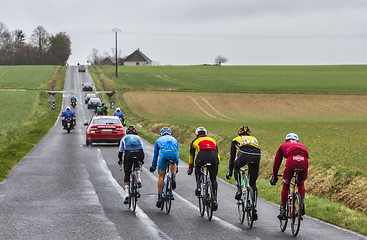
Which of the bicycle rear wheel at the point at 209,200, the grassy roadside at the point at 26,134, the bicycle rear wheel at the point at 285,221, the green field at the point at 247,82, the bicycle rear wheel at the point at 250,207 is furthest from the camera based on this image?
the green field at the point at 247,82

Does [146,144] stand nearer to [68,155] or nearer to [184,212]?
[68,155]

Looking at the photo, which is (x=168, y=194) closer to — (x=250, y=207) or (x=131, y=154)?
(x=131, y=154)

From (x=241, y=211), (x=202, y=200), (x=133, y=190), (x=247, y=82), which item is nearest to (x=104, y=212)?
(x=133, y=190)

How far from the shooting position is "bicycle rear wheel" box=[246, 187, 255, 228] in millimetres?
11258

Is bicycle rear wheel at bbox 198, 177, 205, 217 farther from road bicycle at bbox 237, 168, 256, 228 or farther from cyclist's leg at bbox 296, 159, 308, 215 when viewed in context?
cyclist's leg at bbox 296, 159, 308, 215

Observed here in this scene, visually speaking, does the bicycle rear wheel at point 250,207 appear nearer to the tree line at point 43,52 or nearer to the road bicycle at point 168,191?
the road bicycle at point 168,191

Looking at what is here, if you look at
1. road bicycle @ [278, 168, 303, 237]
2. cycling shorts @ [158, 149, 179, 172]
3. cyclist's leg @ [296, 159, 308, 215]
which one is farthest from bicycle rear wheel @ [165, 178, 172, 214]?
cyclist's leg @ [296, 159, 308, 215]

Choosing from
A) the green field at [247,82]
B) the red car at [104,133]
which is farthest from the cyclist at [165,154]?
the green field at [247,82]

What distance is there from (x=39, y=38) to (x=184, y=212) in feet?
609

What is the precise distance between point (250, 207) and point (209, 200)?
1.16 m

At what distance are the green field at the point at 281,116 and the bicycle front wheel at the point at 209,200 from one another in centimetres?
238

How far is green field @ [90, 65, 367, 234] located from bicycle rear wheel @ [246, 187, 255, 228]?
192 cm

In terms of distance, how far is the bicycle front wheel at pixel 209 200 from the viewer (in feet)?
39.9

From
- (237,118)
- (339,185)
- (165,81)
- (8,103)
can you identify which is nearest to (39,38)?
(165,81)
